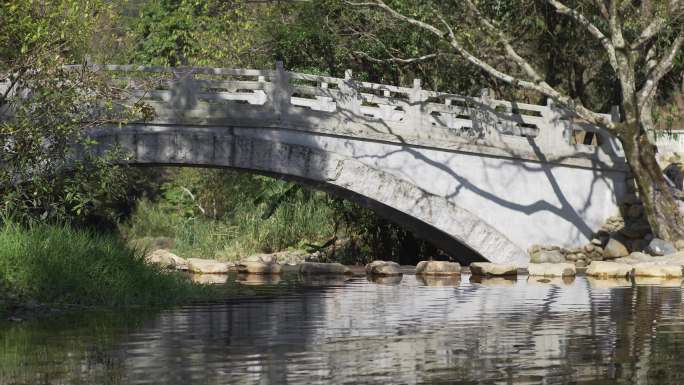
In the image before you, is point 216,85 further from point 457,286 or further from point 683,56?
point 683,56

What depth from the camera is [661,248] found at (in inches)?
968

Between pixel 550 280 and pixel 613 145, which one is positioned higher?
pixel 613 145

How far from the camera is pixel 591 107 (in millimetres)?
34219

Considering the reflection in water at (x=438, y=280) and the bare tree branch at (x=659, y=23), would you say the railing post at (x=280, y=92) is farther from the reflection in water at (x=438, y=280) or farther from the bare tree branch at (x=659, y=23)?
the bare tree branch at (x=659, y=23)

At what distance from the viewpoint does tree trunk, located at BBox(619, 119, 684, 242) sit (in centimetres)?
2506

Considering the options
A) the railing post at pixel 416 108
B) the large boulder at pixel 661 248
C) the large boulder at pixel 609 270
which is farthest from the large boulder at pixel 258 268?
the large boulder at pixel 661 248

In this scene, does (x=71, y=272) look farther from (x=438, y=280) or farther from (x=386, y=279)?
(x=438, y=280)

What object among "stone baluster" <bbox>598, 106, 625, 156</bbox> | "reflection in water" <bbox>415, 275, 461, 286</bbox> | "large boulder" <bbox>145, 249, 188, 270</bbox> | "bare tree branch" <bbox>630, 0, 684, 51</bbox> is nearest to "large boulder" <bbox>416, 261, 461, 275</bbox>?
"reflection in water" <bbox>415, 275, 461, 286</bbox>

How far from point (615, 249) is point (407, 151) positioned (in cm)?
506

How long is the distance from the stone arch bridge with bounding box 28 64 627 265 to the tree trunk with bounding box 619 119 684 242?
1.50 m

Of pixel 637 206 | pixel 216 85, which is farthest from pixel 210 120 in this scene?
pixel 637 206

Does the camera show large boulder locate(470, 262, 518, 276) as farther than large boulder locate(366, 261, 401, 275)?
No

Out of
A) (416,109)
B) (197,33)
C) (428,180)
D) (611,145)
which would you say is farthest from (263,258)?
(611,145)

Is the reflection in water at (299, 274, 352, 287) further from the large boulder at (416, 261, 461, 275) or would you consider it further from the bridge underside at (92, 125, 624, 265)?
the bridge underside at (92, 125, 624, 265)
